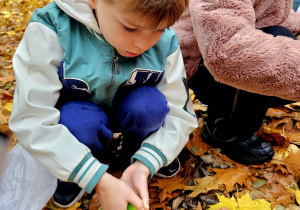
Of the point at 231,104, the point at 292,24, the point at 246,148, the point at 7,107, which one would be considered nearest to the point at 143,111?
the point at 231,104

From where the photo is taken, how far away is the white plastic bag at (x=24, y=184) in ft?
3.91

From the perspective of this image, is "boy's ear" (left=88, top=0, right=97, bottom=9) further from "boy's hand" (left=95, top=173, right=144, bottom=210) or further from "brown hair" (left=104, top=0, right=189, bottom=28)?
"boy's hand" (left=95, top=173, right=144, bottom=210)

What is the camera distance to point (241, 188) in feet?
4.70

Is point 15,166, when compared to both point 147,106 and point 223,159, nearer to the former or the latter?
point 147,106

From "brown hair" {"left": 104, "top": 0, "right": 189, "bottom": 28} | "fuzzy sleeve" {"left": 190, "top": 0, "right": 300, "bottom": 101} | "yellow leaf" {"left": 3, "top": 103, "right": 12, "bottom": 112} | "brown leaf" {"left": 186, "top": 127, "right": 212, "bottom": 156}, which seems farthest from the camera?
"yellow leaf" {"left": 3, "top": 103, "right": 12, "bottom": 112}

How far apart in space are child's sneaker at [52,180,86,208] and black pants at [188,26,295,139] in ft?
2.69

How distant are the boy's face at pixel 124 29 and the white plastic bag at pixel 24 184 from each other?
25.7 inches

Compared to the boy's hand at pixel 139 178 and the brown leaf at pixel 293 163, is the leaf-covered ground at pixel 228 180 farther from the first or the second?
the boy's hand at pixel 139 178

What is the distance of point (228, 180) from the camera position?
57.2 inches

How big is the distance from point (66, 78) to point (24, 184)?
0.53m

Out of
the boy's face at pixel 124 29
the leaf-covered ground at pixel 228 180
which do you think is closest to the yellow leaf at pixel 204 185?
the leaf-covered ground at pixel 228 180

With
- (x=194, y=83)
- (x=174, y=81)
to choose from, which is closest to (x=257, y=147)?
(x=194, y=83)

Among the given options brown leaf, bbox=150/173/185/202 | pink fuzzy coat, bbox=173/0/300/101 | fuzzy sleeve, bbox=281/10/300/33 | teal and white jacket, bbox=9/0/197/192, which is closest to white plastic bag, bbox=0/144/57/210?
teal and white jacket, bbox=9/0/197/192

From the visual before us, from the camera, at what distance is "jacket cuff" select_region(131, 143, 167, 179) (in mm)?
1130
